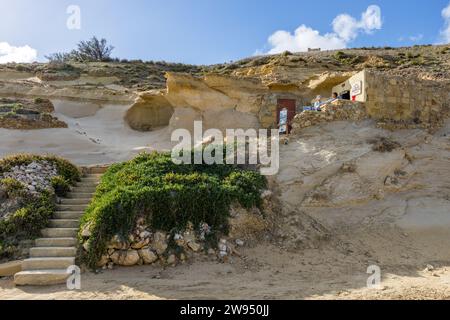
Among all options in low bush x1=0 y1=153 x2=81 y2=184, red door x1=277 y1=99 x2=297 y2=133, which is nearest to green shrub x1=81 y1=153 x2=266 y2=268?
low bush x1=0 y1=153 x2=81 y2=184

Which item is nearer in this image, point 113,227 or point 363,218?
point 113,227

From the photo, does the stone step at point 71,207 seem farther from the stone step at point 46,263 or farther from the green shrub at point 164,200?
the stone step at point 46,263

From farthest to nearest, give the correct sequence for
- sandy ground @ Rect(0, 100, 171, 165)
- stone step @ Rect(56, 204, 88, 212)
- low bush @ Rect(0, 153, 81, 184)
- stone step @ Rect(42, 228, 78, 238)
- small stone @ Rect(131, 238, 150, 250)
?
sandy ground @ Rect(0, 100, 171, 165), low bush @ Rect(0, 153, 81, 184), stone step @ Rect(56, 204, 88, 212), stone step @ Rect(42, 228, 78, 238), small stone @ Rect(131, 238, 150, 250)

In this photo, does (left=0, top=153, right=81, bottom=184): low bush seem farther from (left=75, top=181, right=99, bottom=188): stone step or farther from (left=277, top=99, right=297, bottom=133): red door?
(left=277, top=99, right=297, bottom=133): red door

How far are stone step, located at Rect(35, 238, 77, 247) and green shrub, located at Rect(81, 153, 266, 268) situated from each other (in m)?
0.34

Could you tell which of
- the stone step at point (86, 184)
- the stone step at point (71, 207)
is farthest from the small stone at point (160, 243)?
the stone step at point (86, 184)

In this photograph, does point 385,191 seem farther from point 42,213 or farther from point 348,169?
point 42,213

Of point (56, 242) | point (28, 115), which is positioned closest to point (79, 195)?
point (56, 242)

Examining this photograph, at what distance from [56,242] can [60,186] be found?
6.50ft

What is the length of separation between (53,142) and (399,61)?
815 inches

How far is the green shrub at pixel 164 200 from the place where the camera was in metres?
7.00

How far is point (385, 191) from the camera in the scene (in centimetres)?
945

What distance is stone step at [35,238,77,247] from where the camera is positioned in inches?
277
